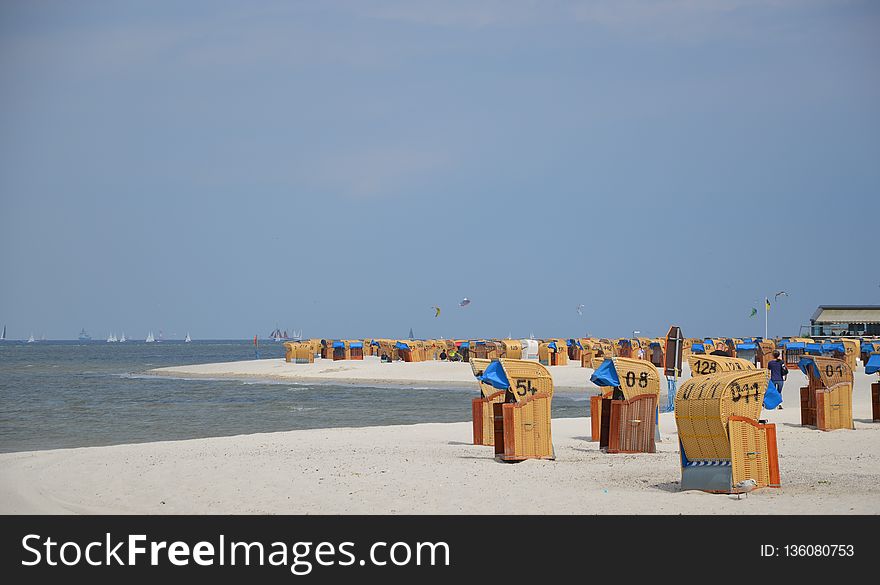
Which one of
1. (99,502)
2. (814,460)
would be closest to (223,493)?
(99,502)

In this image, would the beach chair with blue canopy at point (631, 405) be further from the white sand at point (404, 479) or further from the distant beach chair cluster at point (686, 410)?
the white sand at point (404, 479)

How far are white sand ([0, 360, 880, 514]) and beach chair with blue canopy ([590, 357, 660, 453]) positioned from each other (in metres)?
0.39

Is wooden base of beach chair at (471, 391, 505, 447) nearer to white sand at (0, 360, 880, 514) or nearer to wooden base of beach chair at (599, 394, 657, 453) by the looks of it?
white sand at (0, 360, 880, 514)

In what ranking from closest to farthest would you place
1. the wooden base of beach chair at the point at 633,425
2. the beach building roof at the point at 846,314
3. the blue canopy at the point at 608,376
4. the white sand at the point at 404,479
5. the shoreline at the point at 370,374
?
the white sand at the point at 404,479 → the blue canopy at the point at 608,376 → the wooden base of beach chair at the point at 633,425 → the shoreline at the point at 370,374 → the beach building roof at the point at 846,314

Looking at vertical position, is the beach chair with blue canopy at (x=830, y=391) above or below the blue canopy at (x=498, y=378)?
below

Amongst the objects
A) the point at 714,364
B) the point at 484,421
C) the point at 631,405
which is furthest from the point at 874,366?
the point at 484,421

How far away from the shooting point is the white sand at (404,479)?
10.8 meters

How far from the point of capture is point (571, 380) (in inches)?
1706

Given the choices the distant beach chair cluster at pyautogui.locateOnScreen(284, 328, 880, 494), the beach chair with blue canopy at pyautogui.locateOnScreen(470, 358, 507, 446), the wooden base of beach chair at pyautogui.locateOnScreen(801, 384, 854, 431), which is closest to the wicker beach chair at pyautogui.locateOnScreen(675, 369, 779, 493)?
the distant beach chair cluster at pyautogui.locateOnScreen(284, 328, 880, 494)

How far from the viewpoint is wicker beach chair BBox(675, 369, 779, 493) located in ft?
36.8

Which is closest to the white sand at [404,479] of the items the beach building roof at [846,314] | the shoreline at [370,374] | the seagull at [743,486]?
the seagull at [743,486]

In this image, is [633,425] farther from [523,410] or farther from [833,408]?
[833,408]

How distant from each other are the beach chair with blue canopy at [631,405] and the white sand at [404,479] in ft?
1.27

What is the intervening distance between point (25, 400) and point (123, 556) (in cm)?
3102
